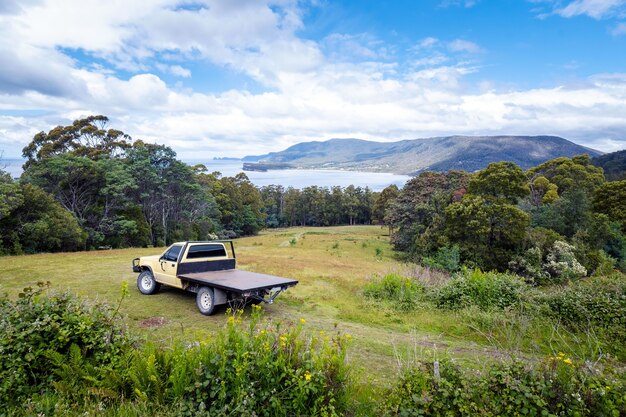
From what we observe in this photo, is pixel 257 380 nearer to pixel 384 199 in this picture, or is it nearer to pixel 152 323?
pixel 152 323

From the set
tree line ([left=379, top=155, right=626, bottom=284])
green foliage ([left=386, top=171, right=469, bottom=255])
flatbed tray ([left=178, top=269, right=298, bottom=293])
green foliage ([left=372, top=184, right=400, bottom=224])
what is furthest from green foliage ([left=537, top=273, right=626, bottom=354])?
green foliage ([left=372, top=184, right=400, bottom=224])

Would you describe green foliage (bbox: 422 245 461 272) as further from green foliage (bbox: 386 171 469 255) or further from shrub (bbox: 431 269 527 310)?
shrub (bbox: 431 269 527 310)

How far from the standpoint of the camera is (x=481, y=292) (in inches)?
394

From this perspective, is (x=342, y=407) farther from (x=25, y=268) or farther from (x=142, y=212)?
(x=142, y=212)

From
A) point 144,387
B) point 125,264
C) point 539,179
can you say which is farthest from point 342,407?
point 539,179

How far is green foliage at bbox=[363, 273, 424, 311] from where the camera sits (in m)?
10.5

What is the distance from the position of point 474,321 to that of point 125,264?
14.8 meters

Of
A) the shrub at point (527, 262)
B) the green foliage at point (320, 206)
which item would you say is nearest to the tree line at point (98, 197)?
the green foliage at point (320, 206)

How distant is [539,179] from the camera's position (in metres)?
42.5

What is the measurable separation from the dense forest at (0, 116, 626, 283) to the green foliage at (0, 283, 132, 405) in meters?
17.9

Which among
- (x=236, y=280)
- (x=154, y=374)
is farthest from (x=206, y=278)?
(x=154, y=374)

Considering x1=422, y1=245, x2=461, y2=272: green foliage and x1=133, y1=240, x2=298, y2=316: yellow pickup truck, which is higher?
x1=133, y1=240, x2=298, y2=316: yellow pickup truck

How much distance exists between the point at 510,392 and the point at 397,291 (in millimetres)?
7738

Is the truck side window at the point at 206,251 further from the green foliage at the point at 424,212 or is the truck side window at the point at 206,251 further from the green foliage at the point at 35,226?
the green foliage at the point at 424,212
